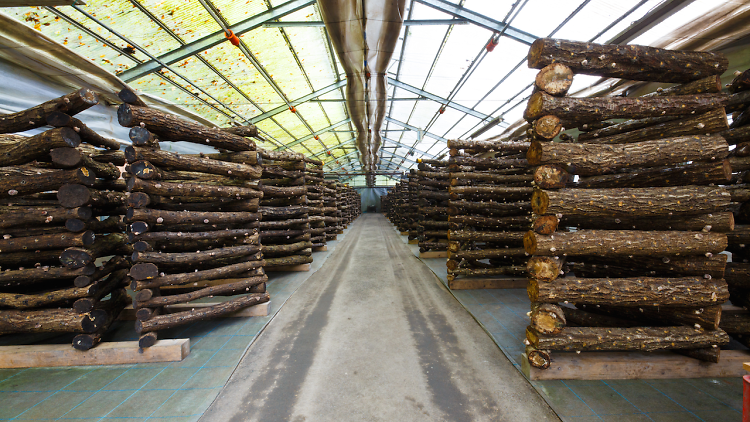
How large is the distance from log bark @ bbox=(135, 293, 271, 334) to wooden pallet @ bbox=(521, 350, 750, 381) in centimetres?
439

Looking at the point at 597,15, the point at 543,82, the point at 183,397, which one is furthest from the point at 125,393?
the point at 597,15

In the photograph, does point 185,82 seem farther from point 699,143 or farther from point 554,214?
point 699,143

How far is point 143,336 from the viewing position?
373cm

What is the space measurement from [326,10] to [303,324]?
553 cm

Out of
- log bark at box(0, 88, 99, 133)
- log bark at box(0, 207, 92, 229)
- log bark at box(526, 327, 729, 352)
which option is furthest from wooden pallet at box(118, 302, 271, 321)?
log bark at box(526, 327, 729, 352)

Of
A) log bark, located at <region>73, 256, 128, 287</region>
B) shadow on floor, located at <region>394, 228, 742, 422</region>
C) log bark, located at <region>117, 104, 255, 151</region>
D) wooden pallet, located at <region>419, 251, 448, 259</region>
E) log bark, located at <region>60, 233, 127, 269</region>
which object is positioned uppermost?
log bark, located at <region>117, 104, 255, 151</region>

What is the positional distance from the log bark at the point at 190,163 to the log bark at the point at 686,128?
6.14m

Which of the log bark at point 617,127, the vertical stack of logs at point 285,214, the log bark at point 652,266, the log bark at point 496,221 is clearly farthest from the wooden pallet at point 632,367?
the vertical stack of logs at point 285,214

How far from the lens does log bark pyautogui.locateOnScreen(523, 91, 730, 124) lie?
3.20 metres

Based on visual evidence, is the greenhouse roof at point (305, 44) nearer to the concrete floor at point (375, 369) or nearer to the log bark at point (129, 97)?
the log bark at point (129, 97)

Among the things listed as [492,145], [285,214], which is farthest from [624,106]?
[285,214]

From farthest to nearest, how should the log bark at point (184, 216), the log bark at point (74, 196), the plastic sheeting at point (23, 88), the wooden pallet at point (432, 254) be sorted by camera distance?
the wooden pallet at point (432, 254) → the plastic sheeting at point (23, 88) → the log bark at point (184, 216) → the log bark at point (74, 196)

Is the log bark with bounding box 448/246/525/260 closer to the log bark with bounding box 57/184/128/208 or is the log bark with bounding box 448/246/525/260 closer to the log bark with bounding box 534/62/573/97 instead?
the log bark with bounding box 534/62/573/97

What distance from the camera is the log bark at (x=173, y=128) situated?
12.4 ft
